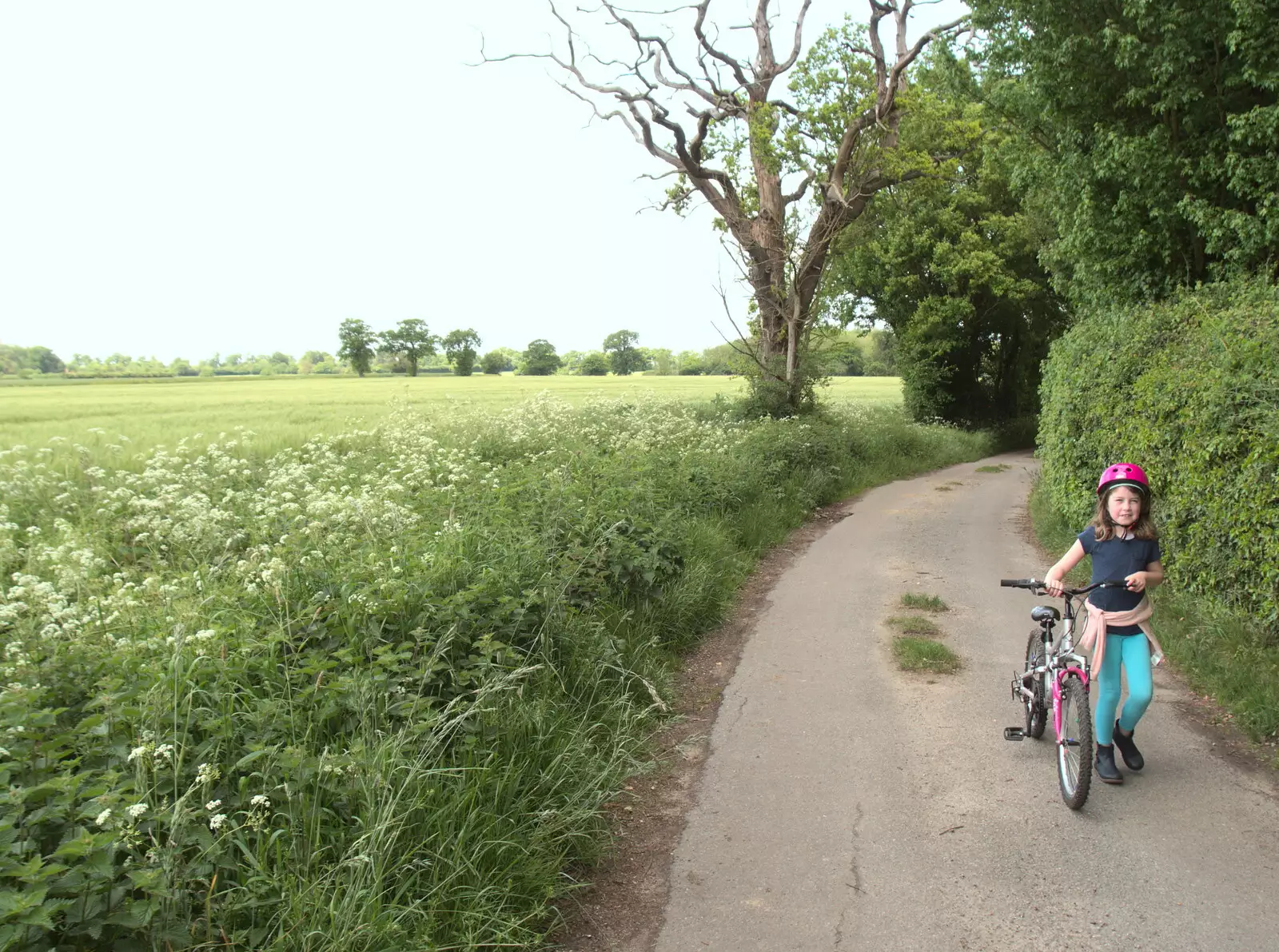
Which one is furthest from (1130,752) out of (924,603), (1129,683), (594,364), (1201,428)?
(594,364)

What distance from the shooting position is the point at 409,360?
95.4 feet

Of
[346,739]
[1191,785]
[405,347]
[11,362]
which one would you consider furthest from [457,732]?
[405,347]

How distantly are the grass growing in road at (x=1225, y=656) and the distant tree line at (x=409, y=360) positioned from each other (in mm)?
13304

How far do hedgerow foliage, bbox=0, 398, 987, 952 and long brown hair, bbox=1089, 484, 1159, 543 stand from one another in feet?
10.2

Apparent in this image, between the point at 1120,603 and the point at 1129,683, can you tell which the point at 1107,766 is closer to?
the point at 1129,683

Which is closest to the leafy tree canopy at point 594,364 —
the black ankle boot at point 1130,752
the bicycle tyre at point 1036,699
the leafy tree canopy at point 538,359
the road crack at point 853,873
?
the leafy tree canopy at point 538,359

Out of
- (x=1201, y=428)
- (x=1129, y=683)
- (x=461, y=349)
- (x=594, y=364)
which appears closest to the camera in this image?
(x=1129, y=683)

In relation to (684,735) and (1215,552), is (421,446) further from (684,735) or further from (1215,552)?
(1215,552)

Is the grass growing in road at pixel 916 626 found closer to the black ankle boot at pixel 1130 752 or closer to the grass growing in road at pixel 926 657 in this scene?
the grass growing in road at pixel 926 657

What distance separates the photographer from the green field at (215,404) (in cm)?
1209

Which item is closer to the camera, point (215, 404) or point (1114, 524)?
point (1114, 524)

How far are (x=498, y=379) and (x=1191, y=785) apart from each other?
103 ft

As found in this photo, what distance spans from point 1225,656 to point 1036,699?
6.37ft

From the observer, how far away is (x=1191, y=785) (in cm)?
457
